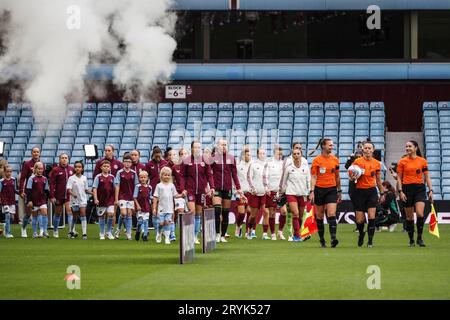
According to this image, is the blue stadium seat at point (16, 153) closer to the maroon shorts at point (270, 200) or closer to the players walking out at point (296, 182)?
the maroon shorts at point (270, 200)

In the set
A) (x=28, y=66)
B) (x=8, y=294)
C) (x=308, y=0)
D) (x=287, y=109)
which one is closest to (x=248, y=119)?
(x=287, y=109)

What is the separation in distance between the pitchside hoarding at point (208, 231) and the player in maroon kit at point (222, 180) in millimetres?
2632

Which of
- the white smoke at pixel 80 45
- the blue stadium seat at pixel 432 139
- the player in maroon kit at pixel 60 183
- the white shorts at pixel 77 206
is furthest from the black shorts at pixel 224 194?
the blue stadium seat at pixel 432 139

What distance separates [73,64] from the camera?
39219 mm

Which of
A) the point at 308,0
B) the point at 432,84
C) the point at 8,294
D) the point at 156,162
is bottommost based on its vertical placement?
the point at 8,294

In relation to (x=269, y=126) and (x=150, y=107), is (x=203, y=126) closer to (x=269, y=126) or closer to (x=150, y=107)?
(x=269, y=126)

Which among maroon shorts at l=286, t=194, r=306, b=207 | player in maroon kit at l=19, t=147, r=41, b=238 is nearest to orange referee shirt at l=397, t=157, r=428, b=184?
maroon shorts at l=286, t=194, r=306, b=207

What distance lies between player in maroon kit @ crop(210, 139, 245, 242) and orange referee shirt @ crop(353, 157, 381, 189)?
137 inches

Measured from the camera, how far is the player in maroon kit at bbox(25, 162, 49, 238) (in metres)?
30.2

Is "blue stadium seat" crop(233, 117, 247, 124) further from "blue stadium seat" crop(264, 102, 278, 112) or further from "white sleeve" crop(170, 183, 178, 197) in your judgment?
"white sleeve" crop(170, 183, 178, 197)

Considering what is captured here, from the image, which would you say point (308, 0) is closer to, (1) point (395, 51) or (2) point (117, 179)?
(1) point (395, 51)

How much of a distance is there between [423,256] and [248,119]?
71.8ft

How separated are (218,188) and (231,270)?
321 inches

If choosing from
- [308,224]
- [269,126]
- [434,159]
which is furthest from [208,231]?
[269,126]
